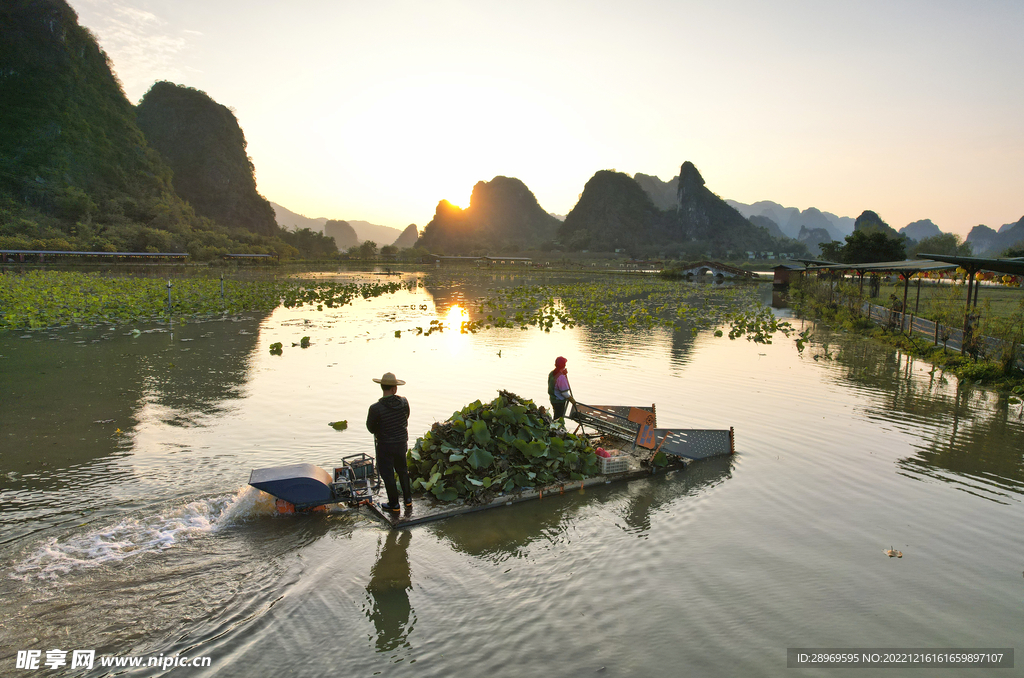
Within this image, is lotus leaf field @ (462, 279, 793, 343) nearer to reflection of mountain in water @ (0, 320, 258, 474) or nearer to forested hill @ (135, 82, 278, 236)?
reflection of mountain in water @ (0, 320, 258, 474)

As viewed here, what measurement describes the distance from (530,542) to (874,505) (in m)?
4.76

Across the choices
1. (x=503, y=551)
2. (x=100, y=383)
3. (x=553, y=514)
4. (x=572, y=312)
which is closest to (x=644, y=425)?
(x=553, y=514)

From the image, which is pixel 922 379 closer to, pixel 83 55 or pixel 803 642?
pixel 803 642

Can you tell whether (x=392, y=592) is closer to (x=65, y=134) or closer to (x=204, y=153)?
(x=65, y=134)

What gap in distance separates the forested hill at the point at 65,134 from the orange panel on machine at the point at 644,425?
89.3 m

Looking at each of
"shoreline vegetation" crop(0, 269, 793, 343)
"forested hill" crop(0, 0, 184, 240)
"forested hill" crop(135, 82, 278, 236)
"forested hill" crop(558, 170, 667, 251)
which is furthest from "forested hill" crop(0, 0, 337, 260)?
"forested hill" crop(558, 170, 667, 251)

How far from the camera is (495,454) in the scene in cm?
742

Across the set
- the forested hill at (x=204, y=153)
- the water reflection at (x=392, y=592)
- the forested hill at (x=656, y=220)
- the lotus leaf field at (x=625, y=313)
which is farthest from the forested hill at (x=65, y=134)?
the forested hill at (x=656, y=220)

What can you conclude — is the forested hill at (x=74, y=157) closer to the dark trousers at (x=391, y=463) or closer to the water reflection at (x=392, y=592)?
the dark trousers at (x=391, y=463)

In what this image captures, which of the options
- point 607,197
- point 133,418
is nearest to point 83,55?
point 133,418

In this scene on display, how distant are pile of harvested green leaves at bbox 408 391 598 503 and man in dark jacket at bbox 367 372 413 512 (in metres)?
0.66

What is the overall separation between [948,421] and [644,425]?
751 centimetres

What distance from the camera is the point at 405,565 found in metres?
5.64

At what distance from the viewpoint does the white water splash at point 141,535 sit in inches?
207
